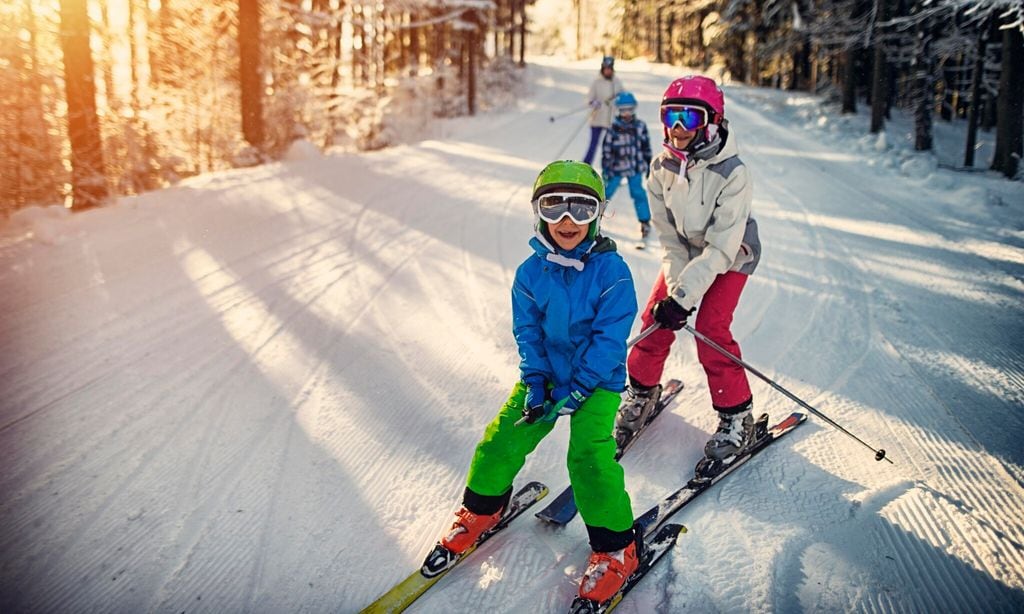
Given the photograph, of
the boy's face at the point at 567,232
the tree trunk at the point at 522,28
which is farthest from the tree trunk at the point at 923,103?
the tree trunk at the point at 522,28

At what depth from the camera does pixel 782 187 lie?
32.5ft

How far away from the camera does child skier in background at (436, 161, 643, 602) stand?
2783mm

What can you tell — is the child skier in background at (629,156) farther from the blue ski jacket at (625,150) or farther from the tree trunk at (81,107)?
the tree trunk at (81,107)

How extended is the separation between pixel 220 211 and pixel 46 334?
3573 millimetres

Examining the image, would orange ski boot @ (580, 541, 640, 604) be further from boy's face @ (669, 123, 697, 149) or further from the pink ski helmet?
the pink ski helmet

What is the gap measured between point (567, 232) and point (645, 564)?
1593mm

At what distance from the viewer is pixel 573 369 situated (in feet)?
9.69

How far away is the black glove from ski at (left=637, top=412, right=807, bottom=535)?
34.6 inches

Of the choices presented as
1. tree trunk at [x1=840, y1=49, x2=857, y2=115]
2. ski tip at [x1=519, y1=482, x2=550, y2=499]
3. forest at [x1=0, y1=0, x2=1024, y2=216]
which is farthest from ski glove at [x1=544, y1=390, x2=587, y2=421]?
tree trunk at [x1=840, y1=49, x2=857, y2=115]

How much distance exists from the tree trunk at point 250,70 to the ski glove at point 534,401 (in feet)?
36.1

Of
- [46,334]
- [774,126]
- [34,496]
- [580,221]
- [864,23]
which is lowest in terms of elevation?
[34,496]

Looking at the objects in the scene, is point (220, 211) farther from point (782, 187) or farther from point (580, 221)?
point (782, 187)

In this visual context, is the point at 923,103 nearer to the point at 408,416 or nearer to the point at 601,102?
the point at 601,102

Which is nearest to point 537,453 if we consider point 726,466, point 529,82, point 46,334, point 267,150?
point 726,466
